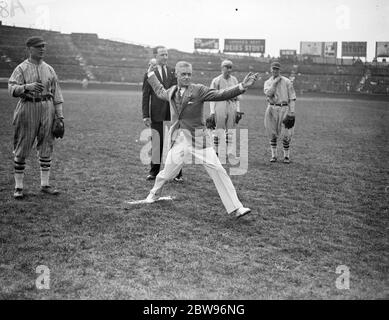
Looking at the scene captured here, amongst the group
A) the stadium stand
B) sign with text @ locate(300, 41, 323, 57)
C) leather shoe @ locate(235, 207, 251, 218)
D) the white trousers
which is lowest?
leather shoe @ locate(235, 207, 251, 218)

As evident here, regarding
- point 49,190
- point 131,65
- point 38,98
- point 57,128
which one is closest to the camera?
point 38,98

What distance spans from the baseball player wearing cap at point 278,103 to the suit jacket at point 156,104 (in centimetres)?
287

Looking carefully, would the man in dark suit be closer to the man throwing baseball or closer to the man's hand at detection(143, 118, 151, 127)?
the man's hand at detection(143, 118, 151, 127)

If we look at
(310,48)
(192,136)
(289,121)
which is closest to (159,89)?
(192,136)

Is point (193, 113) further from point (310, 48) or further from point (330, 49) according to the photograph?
point (310, 48)

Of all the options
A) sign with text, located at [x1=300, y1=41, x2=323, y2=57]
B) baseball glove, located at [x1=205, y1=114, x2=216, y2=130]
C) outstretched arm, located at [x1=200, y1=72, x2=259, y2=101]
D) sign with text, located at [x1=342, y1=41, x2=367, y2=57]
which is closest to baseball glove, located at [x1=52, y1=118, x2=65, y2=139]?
outstretched arm, located at [x1=200, y1=72, x2=259, y2=101]

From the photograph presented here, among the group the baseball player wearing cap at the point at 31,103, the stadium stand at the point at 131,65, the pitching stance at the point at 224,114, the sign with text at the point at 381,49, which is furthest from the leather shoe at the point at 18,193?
the sign with text at the point at 381,49

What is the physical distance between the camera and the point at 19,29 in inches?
1978

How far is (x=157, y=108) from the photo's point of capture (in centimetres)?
732

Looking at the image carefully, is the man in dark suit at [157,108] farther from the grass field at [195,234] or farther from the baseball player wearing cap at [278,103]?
the baseball player wearing cap at [278,103]

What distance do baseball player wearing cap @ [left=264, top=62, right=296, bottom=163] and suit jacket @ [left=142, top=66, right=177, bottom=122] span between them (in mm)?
2869

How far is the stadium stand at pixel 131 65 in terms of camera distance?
46188mm

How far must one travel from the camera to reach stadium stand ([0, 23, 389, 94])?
46.2 meters

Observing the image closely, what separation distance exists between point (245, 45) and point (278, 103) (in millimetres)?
58459
